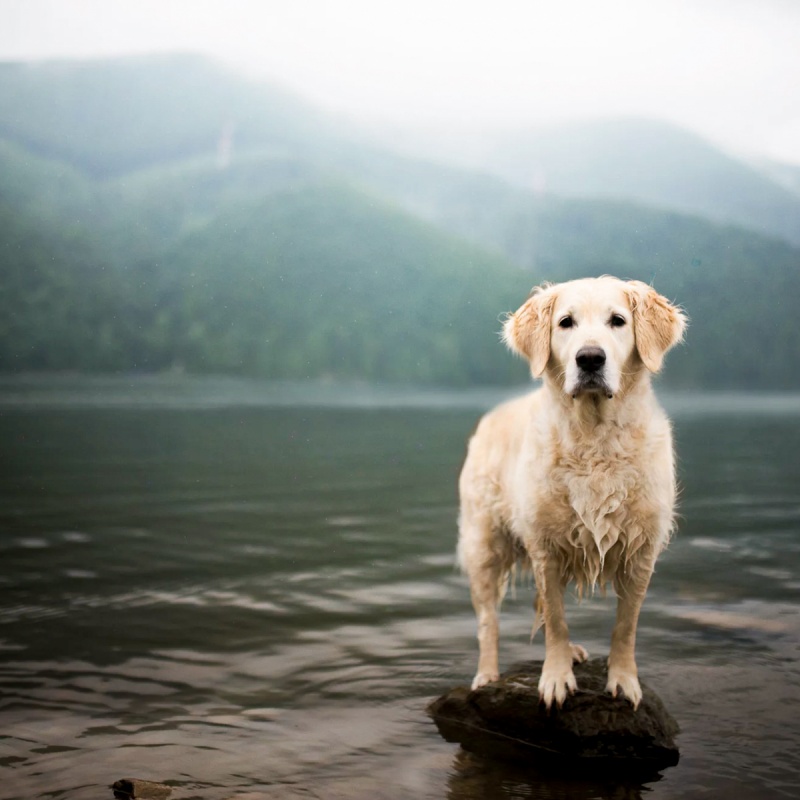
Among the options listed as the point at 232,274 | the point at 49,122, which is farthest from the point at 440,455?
the point at 49,122

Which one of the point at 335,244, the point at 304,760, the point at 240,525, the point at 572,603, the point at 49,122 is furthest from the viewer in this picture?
the point at 49,122

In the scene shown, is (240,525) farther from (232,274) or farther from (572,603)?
(232,274)

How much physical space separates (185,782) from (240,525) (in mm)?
10522

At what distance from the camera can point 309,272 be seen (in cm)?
16400

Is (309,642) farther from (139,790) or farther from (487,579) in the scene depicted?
(139,790)

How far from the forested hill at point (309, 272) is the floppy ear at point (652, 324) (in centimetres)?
10789

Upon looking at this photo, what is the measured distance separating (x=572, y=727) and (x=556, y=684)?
27cm

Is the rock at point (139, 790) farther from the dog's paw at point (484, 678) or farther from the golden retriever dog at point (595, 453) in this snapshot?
the golden retriever dog at point (595, 453)

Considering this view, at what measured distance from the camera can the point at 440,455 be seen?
30703mm

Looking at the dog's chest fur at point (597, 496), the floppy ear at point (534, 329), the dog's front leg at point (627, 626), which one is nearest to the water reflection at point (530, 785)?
the dog's front leg at point (627, 626)

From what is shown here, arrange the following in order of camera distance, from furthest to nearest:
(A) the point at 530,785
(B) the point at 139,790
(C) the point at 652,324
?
(A) the point at 530,785 < (C) the point at 652,324 < (B) the point at 139,790

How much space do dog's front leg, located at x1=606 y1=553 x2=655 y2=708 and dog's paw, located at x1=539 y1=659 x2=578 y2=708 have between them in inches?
9.6

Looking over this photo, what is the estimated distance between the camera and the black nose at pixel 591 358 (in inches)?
192

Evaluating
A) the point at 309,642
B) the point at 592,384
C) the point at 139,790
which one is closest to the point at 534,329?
the point at 592,384
